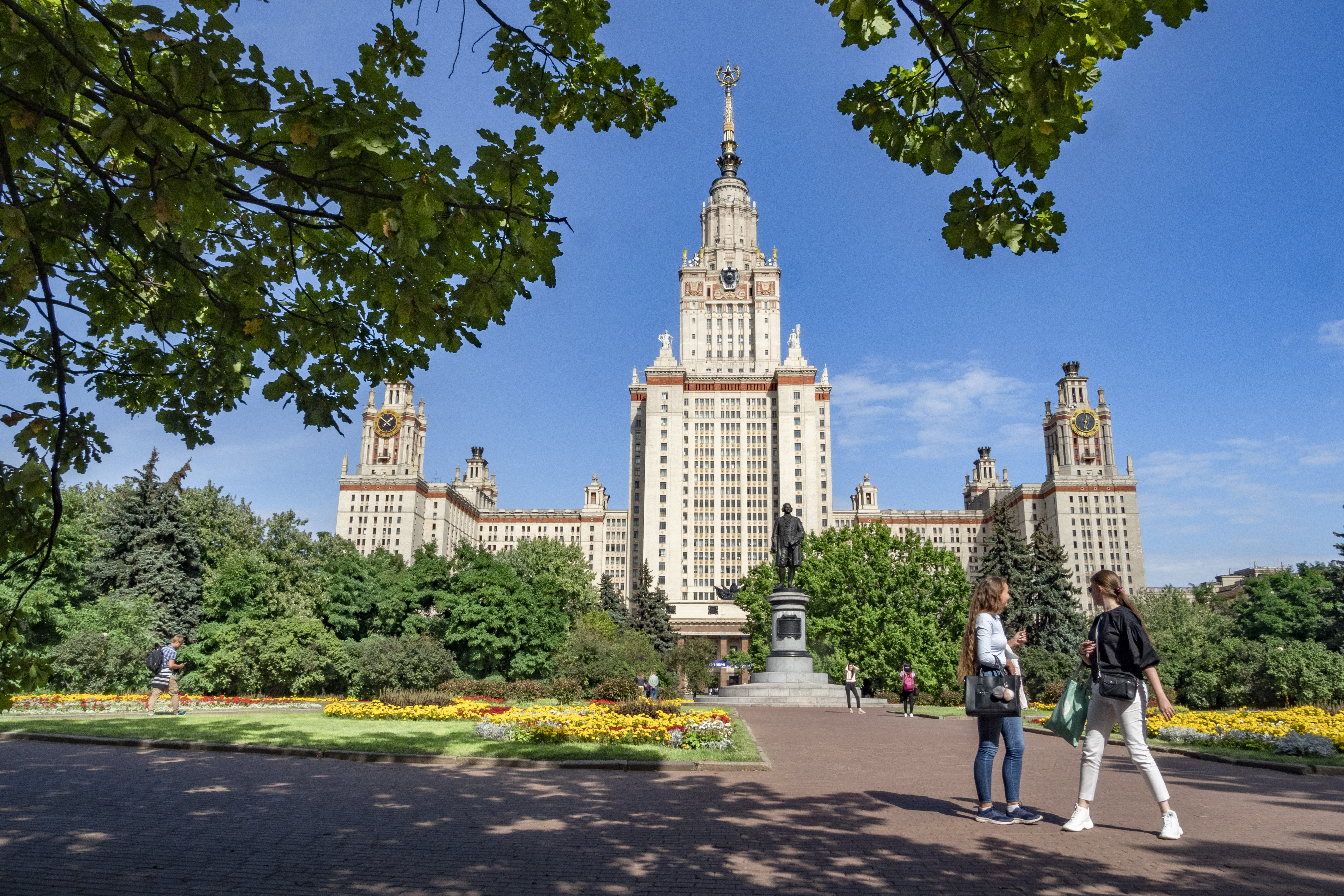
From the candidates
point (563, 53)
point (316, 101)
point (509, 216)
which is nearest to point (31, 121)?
point (316, 101)

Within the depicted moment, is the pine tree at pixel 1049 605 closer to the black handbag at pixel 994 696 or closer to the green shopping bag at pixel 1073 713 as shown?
the green shopping bag at pixel 1073 713

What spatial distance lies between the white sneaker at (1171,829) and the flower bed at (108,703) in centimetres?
1963

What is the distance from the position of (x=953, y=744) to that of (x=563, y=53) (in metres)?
13.1

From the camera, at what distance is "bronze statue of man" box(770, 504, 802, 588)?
107ft

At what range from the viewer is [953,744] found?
14.4 metres

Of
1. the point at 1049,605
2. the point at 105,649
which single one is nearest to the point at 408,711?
the point at 105,649

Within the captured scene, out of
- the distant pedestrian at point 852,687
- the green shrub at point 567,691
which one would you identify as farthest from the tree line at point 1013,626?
the green shrub at point 567,691

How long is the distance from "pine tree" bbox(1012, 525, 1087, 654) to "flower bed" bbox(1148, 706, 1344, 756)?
31027mm

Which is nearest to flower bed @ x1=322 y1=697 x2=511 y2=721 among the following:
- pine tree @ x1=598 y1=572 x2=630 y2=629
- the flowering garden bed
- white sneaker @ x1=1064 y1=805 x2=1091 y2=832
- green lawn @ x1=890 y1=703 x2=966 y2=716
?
the flowering garden bed

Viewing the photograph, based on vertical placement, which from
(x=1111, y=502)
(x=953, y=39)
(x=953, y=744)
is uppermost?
(x=1111, y=502)

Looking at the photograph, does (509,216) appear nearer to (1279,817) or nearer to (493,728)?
(1279,817)

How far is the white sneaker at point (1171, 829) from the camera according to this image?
6.50 meters

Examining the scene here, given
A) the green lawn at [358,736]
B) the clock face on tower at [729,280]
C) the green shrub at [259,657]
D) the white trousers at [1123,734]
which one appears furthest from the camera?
the clock face on tower at [729,280]

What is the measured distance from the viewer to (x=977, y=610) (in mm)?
7699
